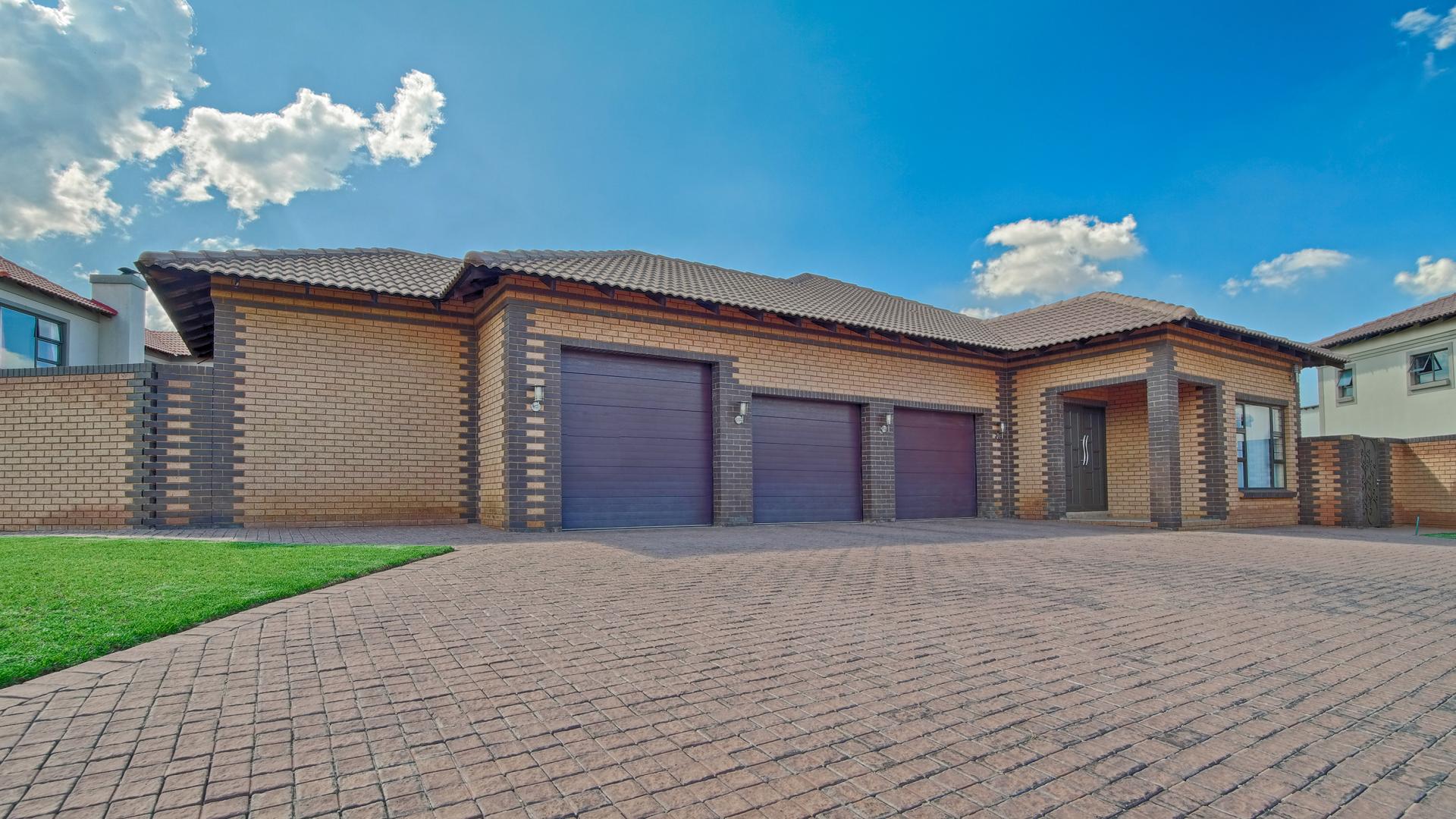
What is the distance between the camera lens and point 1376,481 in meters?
14.8

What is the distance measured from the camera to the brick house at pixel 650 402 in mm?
9594

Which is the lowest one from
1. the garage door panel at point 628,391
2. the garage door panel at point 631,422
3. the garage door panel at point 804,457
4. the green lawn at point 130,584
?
the green lawn at point 130,584

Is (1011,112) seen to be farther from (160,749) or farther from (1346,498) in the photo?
(160,749)

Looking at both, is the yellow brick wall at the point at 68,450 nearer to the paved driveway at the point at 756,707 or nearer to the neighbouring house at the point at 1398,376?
the paved driveway at the point at 756,707

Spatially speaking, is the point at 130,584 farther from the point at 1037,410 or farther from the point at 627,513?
the point at 1037,410

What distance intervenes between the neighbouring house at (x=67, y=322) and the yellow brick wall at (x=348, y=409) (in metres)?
9.90

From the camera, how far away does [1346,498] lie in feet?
46.3

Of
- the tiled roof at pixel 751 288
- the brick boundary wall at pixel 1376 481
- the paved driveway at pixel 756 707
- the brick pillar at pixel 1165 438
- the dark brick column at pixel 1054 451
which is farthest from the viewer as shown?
the brick boundary wall at pixel 1376 481

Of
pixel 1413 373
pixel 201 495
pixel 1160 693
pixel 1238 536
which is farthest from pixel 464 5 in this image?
pixel 1413 373

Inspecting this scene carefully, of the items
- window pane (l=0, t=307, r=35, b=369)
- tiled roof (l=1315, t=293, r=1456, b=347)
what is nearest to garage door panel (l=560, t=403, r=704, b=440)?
window pane (l=0, t=307, r=35, b=369)

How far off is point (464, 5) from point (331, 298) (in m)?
4.69

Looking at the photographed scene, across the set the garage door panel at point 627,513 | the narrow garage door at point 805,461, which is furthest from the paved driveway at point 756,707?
the narrow garage door at point 805,461

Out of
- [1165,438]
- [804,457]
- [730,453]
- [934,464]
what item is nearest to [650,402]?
[730,453]

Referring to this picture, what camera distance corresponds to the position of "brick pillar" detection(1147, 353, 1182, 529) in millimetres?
12133
